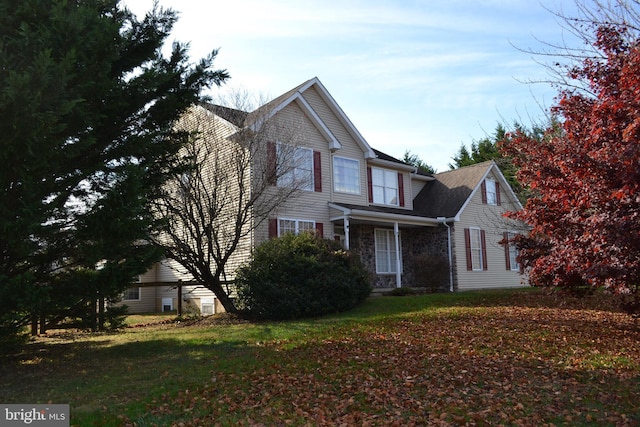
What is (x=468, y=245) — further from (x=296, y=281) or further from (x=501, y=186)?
(x=296, y=281)

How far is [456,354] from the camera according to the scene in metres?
8.32

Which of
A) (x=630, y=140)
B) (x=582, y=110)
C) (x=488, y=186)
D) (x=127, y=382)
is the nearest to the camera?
(x=630, y=140)

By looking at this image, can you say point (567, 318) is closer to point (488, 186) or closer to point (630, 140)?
point (630, 140)

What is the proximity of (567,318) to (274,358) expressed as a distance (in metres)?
7.23

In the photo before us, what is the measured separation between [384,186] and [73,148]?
15.1 m

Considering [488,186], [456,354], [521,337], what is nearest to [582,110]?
[521,337]

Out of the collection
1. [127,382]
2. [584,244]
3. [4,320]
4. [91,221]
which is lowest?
[127,382]

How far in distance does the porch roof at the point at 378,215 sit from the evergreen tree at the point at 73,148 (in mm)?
8876

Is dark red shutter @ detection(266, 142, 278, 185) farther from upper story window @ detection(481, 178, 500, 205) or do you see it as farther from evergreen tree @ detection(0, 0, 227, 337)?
upper story window @ detection(481, 178, 500, 205)

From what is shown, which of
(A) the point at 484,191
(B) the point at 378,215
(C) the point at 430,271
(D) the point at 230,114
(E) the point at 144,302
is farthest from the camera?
(A) the point at 484,191

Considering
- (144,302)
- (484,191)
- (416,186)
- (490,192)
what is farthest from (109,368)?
(490,192)

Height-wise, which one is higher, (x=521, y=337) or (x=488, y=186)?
(x=488, y=186)

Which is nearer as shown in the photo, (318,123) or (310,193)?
(310,193)

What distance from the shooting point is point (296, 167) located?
16938 millimetres
